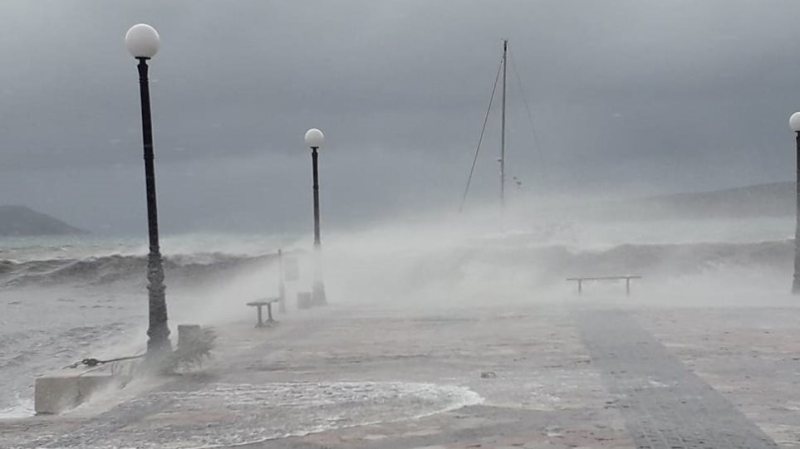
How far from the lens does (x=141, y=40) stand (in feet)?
39.4

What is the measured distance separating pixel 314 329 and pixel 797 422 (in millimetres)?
10199

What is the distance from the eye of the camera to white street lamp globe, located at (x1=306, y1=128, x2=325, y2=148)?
901 inches

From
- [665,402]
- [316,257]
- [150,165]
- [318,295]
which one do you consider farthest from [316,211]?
[665,402]

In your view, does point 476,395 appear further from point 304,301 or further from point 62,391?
point 304,301

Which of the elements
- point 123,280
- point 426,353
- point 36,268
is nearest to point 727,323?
point 426,353

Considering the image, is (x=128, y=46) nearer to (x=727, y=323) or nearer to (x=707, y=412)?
(x=707, y=412)

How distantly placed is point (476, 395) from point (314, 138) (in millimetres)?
14649

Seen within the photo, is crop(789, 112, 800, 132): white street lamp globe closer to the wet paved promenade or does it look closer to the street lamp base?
the wet paved promenade

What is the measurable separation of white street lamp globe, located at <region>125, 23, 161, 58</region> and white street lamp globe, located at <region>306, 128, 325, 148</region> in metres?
10.8

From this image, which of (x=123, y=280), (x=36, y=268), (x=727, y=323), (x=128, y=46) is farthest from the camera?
(x=36, y=268)

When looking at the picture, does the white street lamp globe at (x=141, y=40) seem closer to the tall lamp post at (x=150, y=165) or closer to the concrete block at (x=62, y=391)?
the tall lamp post at (x=150, y=165)

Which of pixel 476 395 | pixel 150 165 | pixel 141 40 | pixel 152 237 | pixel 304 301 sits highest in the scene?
pixel 141 40

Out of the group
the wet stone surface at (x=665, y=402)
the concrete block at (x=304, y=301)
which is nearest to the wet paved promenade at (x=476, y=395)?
the wet stone surface at (x=665, y=402)

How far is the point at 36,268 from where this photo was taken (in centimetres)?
5872
